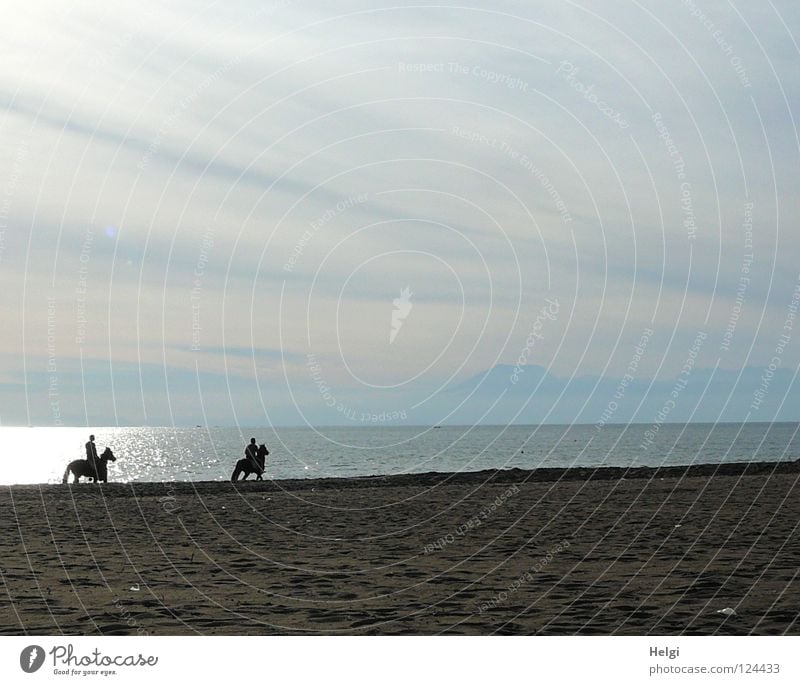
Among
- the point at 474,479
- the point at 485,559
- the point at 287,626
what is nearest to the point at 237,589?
the point at 287,626

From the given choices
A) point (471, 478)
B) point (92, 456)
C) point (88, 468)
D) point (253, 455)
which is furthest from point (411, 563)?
point (88, 468)

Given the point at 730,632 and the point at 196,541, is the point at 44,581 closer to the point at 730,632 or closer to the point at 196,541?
the point at 196,541

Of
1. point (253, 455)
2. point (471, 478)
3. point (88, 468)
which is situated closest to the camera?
point (471, 478)

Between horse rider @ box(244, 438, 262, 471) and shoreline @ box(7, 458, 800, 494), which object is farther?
horse rider @ box(244, 438, 262, 471)

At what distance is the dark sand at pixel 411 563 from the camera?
9.94 m

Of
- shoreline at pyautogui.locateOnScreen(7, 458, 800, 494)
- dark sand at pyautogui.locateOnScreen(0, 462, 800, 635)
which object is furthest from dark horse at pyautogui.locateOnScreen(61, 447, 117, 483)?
dark sand at pyautogui.locateOnScreen(0, 462, 800, 635)

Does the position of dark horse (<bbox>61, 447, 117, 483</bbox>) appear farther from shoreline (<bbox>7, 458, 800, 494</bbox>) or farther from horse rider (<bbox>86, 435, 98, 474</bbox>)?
shoreline (<bbox>7, 458, 800, 494</bbox>)

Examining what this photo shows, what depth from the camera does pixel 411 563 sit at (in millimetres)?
13867

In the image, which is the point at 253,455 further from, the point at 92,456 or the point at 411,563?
the point at 411,563

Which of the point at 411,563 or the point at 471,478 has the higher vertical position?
the point at 471,478

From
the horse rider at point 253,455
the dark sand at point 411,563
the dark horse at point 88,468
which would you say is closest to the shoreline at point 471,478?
the dark horse at point 88,468

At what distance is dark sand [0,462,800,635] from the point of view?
994 cm

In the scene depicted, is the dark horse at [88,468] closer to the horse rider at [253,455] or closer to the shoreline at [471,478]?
the shoreline at [471,478]

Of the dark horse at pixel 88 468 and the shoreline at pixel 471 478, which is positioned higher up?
the dark horse at pixel 88 468
